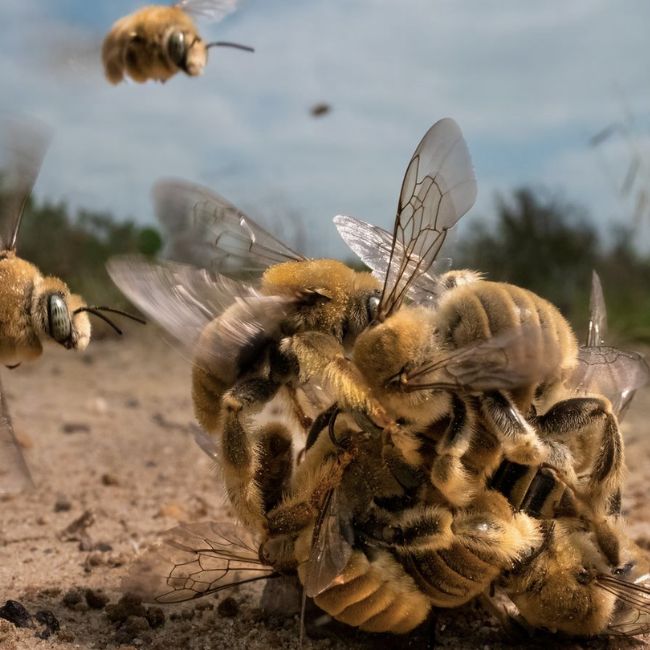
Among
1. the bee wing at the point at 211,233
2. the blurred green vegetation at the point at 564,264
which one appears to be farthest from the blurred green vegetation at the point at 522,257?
the bee wing at the point at 211,233

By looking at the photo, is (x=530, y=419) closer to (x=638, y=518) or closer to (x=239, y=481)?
(x=239, y=481)

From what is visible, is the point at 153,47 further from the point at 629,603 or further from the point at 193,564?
the point at 629,603

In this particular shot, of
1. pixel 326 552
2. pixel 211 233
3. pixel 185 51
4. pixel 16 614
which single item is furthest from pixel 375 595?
pixel 185 51

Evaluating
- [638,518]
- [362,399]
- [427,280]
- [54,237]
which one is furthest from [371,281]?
[54,237]

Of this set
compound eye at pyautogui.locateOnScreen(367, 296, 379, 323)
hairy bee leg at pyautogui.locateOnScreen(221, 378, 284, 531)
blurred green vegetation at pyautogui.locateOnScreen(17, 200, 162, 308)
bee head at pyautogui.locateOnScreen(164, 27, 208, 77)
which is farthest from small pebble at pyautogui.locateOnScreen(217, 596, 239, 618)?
blurred green vegetation at pyautogui.locateOnScreen(17, 200, 162, 308)

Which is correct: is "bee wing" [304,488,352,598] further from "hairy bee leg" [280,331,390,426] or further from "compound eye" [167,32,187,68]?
"compound eye" [167,32,187,68]

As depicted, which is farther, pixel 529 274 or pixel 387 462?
pixel 529 274
